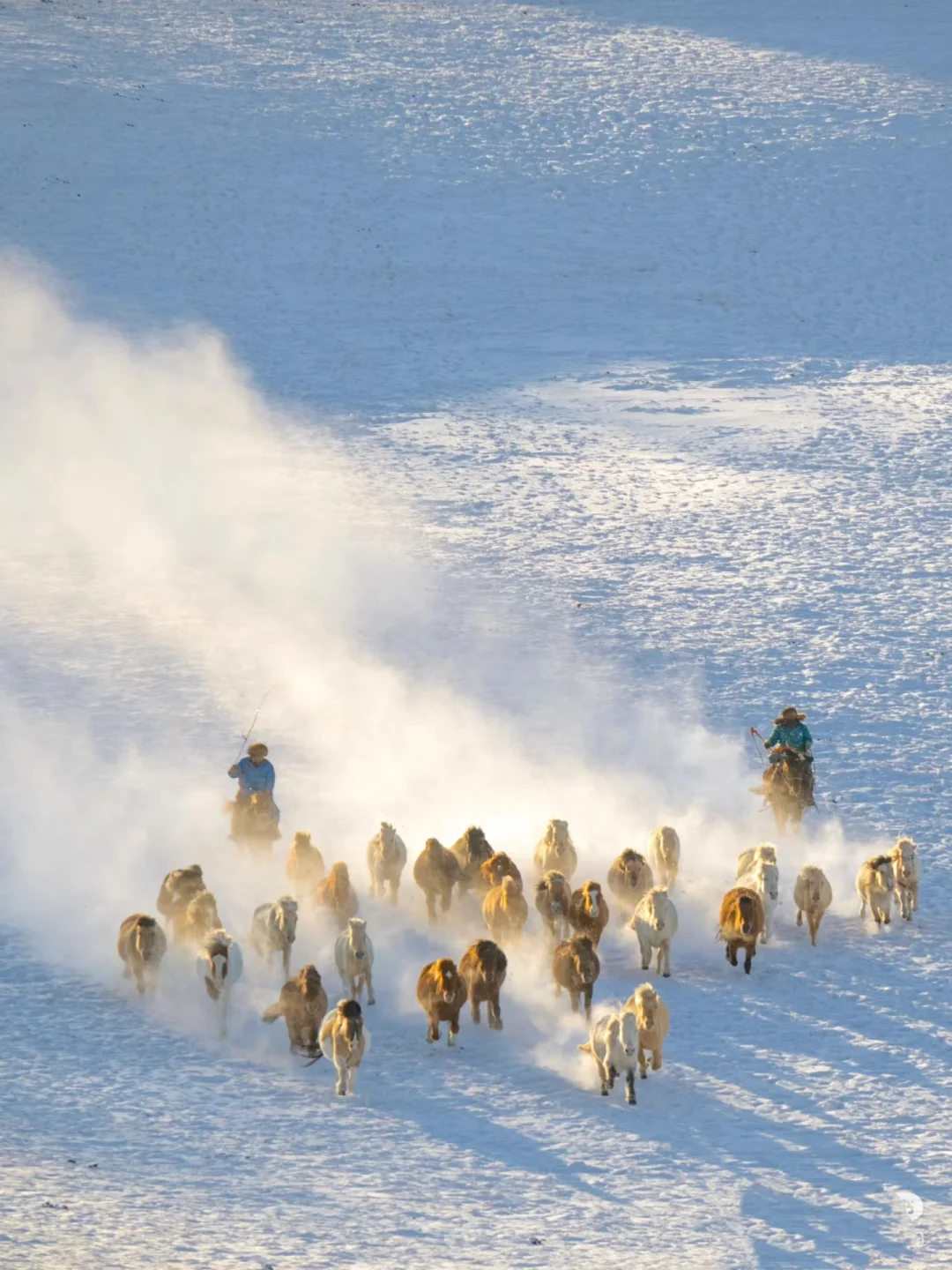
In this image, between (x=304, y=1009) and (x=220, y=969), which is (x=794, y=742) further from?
(x=220, y=969)

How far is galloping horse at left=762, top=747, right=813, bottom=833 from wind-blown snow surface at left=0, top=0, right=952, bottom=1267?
0.26m

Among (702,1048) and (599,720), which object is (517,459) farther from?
(702,1048)

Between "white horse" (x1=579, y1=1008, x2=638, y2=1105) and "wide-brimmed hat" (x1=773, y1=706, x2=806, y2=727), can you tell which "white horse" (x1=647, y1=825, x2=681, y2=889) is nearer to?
"wide-brimmed hat" (x1=773, y1=706, x2=806, y2=727)

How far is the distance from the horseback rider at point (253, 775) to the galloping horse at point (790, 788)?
4.52m

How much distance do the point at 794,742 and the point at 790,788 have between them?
1.56ft

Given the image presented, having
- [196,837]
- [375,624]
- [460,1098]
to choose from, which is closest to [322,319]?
[375,624]

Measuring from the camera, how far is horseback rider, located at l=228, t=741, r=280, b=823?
16.7 meters

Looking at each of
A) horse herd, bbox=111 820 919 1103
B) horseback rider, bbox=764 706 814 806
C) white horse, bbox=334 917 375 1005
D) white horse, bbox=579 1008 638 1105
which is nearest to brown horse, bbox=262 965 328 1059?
horse herd, bbox=111 820 919 1103

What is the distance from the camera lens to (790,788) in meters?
17.4

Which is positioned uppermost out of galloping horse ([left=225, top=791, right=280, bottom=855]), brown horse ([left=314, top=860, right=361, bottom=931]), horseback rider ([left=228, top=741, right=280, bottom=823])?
horseback rider ([left=228, top=741, right=280, bottom=823])

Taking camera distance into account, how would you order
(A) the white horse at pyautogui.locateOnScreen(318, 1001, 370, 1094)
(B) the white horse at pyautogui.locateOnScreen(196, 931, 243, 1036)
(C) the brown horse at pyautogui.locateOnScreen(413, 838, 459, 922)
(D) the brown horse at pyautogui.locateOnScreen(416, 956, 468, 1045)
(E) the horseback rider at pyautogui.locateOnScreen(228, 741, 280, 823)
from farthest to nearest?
(E) the horseback rider at pyautogui.locateOnScreen(228, 741, 280, 823)
(C) the brown horse at pyautogui.locateOnScreen(413, 838, 459, 922)
(B) the white horse at pyautogui.locateOnScreen(196, 931, 243, 1036)
(D) the brown horse at pyautogui.locateOnScreen(416, 956, 468, 1045)
(A) the white horse at pyautogui.locateOnScreen(318, 1001, 370, 1094)

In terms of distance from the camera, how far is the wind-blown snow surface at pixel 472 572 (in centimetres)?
1202

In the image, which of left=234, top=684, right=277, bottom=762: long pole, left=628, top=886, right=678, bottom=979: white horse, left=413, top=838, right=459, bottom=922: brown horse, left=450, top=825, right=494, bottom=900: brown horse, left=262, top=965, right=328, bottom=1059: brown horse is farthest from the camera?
left=234, top=684, right=277, bottom=762: long pole

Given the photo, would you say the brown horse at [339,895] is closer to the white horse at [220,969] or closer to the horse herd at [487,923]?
the horse herd at [487,923]
